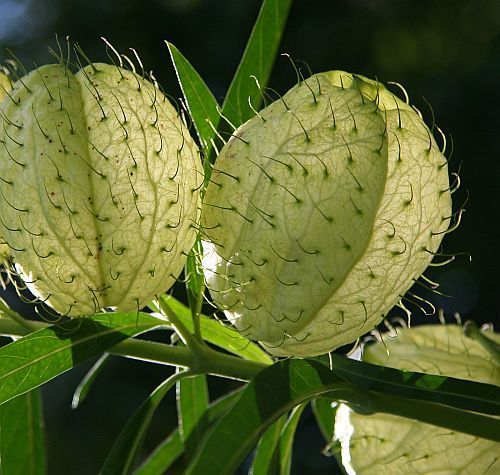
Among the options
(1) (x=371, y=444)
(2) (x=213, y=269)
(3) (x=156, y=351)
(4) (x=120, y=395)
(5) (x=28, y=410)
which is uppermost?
(2) (x=213, y=269)

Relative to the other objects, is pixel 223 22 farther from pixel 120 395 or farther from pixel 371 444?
pixel 371 444

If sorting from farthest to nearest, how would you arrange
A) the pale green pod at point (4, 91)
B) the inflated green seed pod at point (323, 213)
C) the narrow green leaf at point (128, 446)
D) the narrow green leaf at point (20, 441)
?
the narrow green leaf at point (20, 441) < the narrow green leaf at point (128, 446) < the pale green pod at point (4, 91) < the inflated green seed pod at point (323, 213)

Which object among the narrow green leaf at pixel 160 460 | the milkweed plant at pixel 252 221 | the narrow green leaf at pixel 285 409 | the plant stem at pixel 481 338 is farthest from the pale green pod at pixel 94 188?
the narrow green leaf at pixel 160 460

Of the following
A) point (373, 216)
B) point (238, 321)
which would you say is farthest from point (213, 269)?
point (373, 216)

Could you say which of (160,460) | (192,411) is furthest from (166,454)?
(192,411)

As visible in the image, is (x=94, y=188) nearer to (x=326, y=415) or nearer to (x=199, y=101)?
(x=199, y=101)

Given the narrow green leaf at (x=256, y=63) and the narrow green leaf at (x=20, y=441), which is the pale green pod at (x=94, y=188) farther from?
the narrow green leaf at (x=20, y=441)
